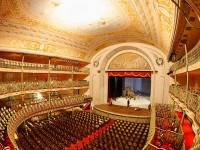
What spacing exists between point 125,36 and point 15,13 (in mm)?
9242

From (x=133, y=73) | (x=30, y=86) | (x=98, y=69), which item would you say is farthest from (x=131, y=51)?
(x=30, y=86)

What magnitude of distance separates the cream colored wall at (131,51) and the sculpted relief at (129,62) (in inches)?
17.6

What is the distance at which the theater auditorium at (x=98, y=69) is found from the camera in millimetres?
6828

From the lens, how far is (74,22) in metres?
10.7

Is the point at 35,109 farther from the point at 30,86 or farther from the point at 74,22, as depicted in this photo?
the point at 74,22

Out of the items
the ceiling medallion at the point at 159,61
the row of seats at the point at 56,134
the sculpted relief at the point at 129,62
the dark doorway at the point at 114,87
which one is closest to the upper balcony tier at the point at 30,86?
the row of seats at the point at 56,134

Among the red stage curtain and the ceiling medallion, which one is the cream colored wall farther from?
the red stage curtain

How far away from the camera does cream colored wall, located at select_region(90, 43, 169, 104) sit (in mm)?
15938

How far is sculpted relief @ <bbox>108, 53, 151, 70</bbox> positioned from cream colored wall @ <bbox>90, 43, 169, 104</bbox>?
447 mm

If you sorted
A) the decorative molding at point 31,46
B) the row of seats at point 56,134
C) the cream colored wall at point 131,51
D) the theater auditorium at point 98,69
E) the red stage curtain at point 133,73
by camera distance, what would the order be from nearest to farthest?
A: the theater auditorium at point 98,69
the row of seats at point 56,134
the decorative molding at point 31,46
the cream colored wall at point 131,51
the red stage curtain at point 133,73

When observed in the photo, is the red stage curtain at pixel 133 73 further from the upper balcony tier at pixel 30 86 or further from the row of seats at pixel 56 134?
the row of seats at pixel 56 134

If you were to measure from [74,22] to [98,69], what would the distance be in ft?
29.3

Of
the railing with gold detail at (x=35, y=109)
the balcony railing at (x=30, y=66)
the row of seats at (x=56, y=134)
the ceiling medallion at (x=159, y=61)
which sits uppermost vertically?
the ceiling medallion at (x=159, y=61)

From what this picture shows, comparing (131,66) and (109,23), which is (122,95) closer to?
(131,66)
